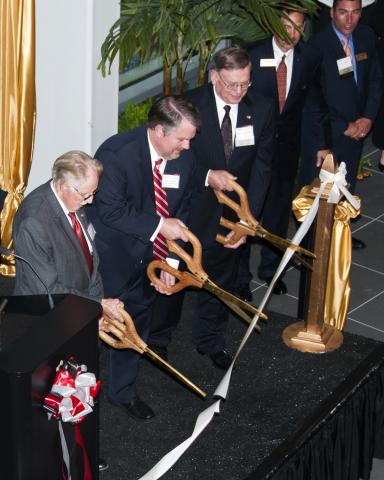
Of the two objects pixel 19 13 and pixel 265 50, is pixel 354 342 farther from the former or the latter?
pixel 19 13

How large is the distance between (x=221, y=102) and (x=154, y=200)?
711mm

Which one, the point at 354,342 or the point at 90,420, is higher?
the point at 90,420

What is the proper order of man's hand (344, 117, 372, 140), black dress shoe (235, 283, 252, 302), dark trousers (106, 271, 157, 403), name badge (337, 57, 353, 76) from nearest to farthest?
dark trousers (106, 271, 157, 403)
black dress shoe (235, 283, 252, 302)
name badge (337, 57, 353, 76)
man's hand (344, 117, 372, 140)

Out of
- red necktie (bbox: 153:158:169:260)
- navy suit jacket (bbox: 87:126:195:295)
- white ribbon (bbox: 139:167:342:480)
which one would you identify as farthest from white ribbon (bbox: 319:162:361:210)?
red necktie (bbox: 153:158:169:260)

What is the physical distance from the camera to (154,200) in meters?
4.52

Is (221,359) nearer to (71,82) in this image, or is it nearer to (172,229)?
(172,229)

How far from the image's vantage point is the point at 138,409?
15.3 ft

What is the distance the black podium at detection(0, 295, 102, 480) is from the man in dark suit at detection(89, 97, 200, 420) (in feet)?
3.91

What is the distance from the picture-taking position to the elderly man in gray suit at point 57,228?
388 cm

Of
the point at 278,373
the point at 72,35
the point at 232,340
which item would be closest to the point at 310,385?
the point at 278,373

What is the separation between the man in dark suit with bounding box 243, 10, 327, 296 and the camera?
5.74m

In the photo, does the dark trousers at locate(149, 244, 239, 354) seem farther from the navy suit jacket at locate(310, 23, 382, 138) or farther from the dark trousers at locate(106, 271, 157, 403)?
the navy suit jacket at locate(310, 23, 382, 138)

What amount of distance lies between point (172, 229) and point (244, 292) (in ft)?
5.67

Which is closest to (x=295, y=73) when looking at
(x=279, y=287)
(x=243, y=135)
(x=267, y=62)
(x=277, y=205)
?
(x=267, y=62)
